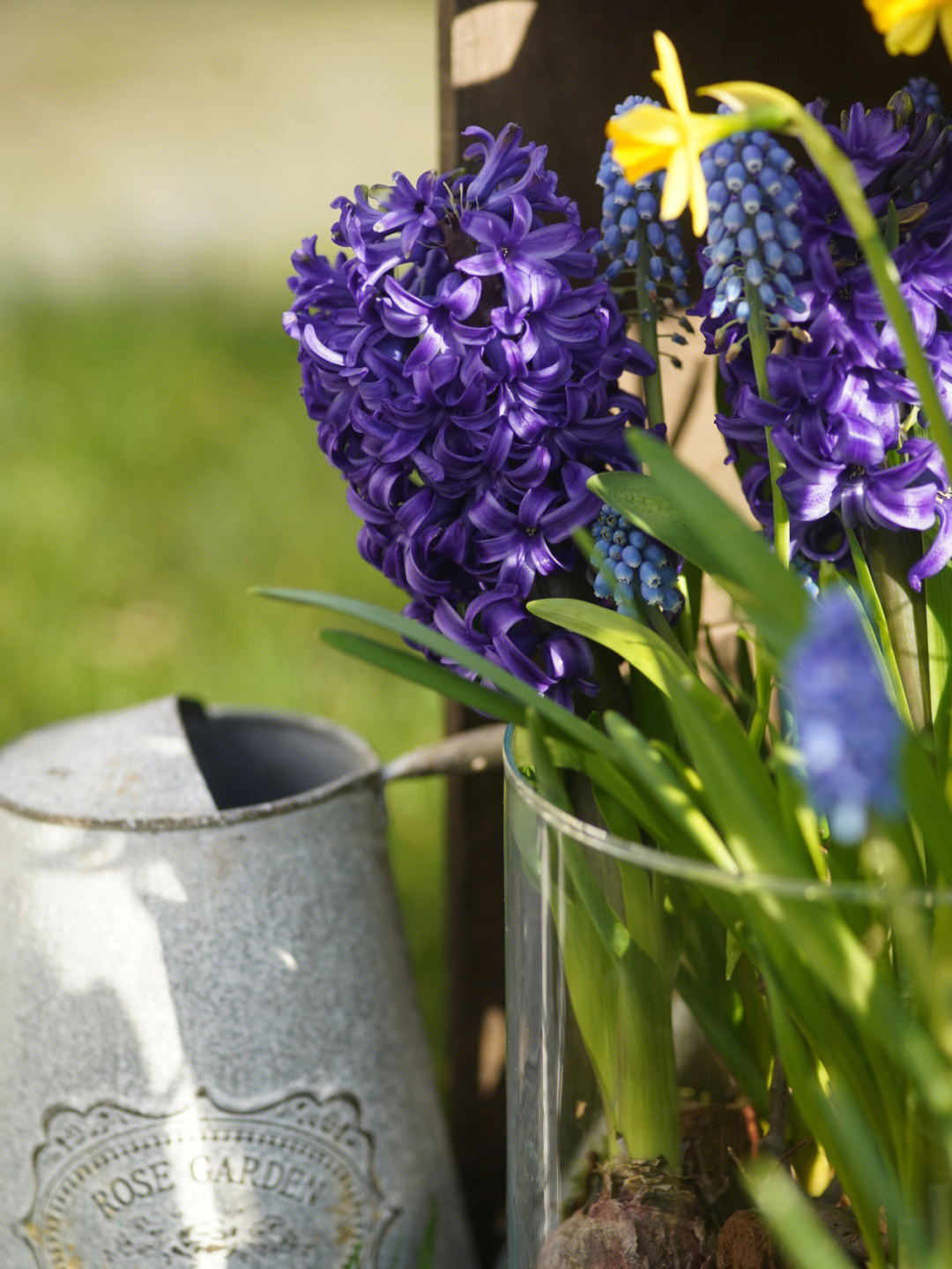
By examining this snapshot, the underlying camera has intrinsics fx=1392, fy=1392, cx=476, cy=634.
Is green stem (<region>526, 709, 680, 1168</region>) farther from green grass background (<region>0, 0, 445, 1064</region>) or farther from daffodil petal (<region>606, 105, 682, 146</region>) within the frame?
green grass background (<region>0, 0, 445, 1064</region>)

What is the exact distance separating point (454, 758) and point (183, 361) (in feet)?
4.08

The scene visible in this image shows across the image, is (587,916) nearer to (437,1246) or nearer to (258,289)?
(437,1246)

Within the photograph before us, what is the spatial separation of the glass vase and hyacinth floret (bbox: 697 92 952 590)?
11 cm

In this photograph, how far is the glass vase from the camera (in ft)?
1.08

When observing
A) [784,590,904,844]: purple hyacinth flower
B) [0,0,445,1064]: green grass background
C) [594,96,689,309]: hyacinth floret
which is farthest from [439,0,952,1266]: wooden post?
[0,0,445,1064]: green grass background

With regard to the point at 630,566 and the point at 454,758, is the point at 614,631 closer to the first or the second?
the point at 630,566

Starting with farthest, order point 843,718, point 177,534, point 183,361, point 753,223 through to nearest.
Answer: point 183,361 → point 177,534 → point 753,223 → point 843,718

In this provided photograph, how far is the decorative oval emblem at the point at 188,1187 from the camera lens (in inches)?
21.2

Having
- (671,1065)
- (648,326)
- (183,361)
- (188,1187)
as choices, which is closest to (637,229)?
(648,326)

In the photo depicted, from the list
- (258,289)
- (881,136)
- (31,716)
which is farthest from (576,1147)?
(258,289)

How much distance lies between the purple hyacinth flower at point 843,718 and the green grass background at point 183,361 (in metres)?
0.65

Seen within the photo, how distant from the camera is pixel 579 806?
16.8 inches

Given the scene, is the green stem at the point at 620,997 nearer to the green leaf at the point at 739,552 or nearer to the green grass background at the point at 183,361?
the green leaf at the point at 739,552

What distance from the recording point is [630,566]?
399 millimetres
